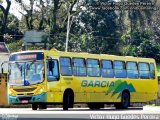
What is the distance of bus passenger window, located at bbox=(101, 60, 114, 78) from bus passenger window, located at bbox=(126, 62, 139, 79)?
1367mm

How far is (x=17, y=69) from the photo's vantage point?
28094 millimetres

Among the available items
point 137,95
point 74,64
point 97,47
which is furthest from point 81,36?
point 74,64

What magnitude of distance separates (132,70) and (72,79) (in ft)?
16.4

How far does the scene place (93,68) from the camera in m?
29.9

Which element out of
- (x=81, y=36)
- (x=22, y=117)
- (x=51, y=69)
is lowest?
(x=22, y=117)

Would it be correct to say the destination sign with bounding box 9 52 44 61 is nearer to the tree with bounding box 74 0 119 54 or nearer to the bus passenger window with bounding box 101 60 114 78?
the bus passenger window with bounding box 101 60 114 78

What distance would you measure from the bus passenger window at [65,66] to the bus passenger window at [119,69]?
138 inches

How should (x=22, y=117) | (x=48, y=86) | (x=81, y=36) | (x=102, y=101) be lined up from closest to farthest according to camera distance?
(x=22, y=117)
(x=48, y=86)
(x=102, y=101)
(x=81, y=36)

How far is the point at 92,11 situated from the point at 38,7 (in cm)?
→ 638

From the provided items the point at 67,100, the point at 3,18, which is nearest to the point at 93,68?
the point at 67,100

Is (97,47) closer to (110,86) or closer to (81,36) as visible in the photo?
(81,36)

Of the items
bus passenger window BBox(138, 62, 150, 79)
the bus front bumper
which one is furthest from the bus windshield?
bus passenger window BBox(138, 62, 150, 79)

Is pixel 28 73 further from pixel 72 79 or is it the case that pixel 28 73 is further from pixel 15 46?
pixel 15 46

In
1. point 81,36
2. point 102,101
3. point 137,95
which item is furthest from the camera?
point 81,36
